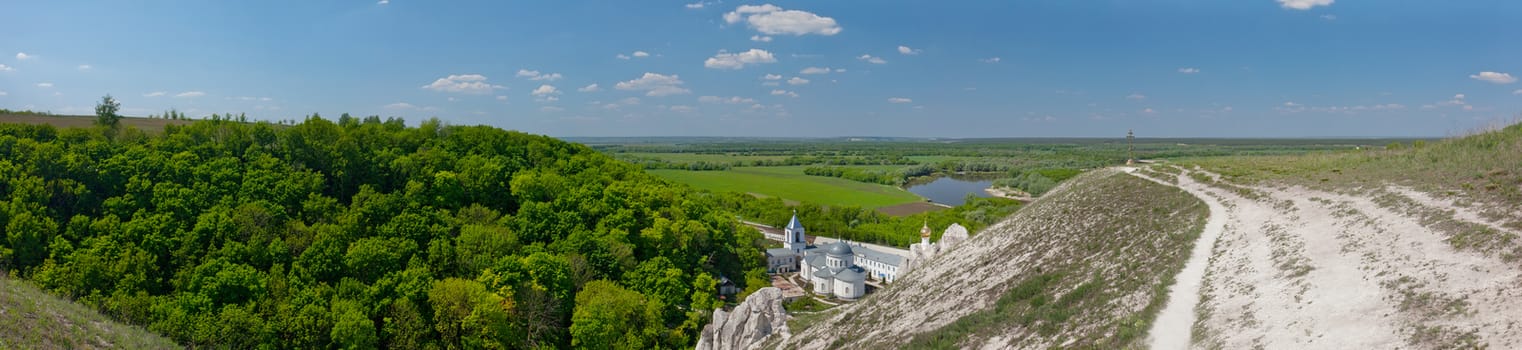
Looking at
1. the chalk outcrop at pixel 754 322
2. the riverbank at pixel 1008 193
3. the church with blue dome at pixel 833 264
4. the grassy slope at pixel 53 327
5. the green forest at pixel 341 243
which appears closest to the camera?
the grassy slope at pixel 53 327

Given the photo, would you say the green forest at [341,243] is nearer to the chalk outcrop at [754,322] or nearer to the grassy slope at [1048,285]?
the chalk outcrop at [754,322]

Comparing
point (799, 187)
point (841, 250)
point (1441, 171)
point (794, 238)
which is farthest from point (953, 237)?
point (799, 187)

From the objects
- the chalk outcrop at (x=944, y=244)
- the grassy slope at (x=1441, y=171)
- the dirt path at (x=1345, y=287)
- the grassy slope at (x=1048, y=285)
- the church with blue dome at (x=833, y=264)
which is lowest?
the church with blue dome at (x=833, y=264)

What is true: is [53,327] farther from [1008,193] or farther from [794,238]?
[1008,193]

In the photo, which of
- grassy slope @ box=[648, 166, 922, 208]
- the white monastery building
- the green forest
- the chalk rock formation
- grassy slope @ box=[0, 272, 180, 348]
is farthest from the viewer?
grassy slope @ box=[648, 166, 922, 208]

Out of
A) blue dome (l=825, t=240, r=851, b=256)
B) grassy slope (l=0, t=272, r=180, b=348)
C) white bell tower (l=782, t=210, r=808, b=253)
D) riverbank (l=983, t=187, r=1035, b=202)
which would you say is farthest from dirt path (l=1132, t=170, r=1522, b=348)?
riverbank (l=983, t=187, r=1035, b=202)

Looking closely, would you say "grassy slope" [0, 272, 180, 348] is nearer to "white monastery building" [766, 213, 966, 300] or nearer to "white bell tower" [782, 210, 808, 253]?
"white monastery building" [766, 213, 966, 300]

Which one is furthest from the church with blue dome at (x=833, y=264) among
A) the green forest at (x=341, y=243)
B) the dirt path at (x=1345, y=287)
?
the dirt path at (x=1345, y=287)

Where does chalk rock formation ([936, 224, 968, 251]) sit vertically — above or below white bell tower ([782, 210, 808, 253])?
above
